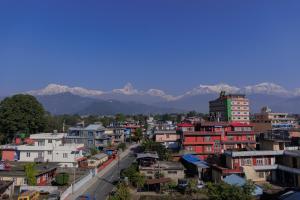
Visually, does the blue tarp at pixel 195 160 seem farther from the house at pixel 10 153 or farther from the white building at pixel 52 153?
the house at pixel 10 153

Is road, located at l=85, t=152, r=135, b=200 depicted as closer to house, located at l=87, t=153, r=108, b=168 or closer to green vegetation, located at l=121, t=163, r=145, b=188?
green vegetation, located at l=121, t=163, r=145, b=188

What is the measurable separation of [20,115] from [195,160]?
47187 mm

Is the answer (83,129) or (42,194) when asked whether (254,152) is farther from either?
(83,129)

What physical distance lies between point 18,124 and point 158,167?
4521 centimetres

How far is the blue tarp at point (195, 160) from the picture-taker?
49.2m

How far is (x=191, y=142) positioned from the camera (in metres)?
60.0

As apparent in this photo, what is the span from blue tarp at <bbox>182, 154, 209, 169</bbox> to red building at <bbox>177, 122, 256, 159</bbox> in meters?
2.68

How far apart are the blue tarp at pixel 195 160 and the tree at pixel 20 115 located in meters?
43.3

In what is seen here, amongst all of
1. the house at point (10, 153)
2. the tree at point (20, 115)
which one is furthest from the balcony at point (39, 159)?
the tree at point (20, 115)

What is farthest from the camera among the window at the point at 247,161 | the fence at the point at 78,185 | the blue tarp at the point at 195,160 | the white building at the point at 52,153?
the white building at the point at 52,153

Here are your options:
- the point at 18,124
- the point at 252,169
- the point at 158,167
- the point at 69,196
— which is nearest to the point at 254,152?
the point at 252,169

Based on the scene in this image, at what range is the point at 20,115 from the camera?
78.2m

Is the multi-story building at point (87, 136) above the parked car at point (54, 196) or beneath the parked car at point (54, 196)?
above

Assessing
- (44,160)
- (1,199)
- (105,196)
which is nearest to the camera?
(1,199)
